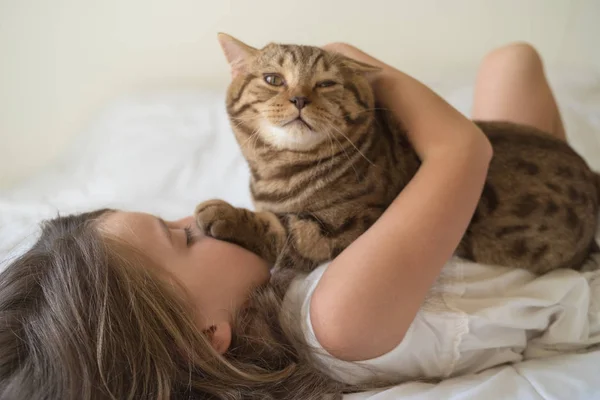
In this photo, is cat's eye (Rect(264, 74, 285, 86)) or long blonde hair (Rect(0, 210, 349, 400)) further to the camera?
cat's eye (Rect(264, 74, 285, 86))

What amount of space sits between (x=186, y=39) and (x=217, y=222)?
1240 mm

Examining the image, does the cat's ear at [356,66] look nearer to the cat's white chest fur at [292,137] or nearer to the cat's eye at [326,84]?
the cat's eye at [326,84]

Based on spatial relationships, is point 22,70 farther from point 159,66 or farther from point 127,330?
point 127,330

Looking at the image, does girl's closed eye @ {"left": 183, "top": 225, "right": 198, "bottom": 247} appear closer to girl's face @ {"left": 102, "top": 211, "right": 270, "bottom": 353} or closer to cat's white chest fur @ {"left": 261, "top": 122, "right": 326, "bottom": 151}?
girl's face @ {"left": 102, "top": 211, "right": 270, "bottom": 353}

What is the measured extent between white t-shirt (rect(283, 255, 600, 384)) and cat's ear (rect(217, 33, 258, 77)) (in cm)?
46

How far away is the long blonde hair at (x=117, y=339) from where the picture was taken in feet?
2.35

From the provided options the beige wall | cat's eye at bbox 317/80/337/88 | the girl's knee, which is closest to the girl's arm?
cat's eye at bbox 317/80/337/88

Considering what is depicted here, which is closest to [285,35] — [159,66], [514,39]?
[159,66]

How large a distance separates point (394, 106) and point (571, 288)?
0.48 m

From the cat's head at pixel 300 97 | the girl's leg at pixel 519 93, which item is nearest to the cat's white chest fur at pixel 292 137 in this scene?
the cat's head at pixel 300 97

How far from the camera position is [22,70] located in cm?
179

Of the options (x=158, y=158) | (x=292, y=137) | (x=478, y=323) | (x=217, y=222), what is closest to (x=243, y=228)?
(x=217, y=222)

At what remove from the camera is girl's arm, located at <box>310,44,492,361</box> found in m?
0.77

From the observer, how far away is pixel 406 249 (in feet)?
2.63
